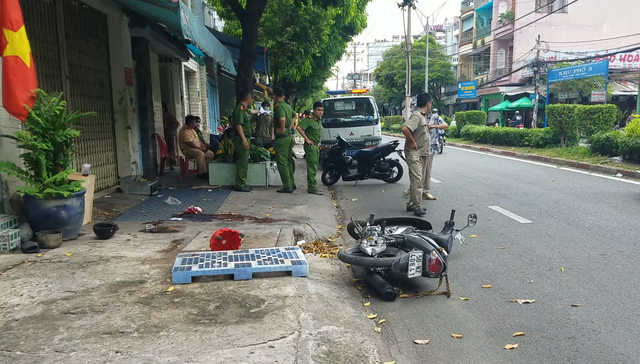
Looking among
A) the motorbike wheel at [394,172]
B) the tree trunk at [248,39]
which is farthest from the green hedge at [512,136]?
the tree trunk at [248,39]

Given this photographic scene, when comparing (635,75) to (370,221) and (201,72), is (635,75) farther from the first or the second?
(370,221)

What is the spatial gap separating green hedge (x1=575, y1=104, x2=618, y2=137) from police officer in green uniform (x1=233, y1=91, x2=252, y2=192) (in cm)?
1153

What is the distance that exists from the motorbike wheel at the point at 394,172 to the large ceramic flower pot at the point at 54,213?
698 cm

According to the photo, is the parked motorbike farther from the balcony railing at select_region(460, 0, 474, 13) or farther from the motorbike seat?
the balcony railing at select_region(460, 0, 474, 13)

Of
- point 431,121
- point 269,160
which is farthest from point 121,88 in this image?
point 431,121

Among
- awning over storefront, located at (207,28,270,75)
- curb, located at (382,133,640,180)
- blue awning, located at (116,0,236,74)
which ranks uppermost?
awning over storefront, located at (207,28,270,75)

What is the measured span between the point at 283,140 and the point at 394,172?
3.28 metres

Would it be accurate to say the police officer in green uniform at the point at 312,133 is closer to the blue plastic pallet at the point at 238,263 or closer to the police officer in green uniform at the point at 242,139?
the police officer in green uniform at the point at 242,139

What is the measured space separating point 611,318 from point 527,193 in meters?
5.78

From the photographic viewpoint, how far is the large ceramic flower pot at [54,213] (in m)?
4.89

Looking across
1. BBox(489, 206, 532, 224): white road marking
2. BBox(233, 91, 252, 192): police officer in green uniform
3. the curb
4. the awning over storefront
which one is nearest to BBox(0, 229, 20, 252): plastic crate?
BBox(233, 91, 252, 192): police officer in green uniform

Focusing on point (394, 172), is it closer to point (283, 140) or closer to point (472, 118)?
point (283, 140)

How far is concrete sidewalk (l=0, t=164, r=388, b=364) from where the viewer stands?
9.19 ft

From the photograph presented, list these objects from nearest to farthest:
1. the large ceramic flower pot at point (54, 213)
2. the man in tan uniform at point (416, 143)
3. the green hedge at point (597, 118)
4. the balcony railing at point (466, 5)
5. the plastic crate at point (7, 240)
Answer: the plastic crate at point (7, 240)
the large ceramic flower pot at point (54, 213)
the man in tan uniform at point (416, 143)
the green hedge at point (597, 118)
the balcony railing at point (466, 5)
